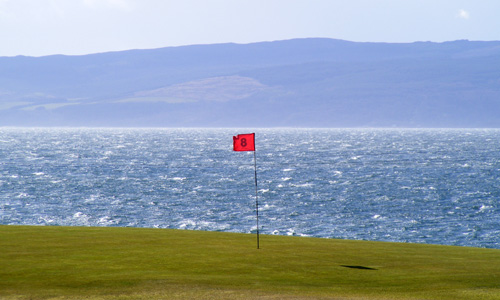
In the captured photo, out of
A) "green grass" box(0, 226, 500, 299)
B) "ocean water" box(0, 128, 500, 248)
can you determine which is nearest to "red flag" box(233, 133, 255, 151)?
"green grass" box(0, 226, 500, 299)

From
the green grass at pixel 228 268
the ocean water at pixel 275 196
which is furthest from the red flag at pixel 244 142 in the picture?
the ocean water at pixel 275 196

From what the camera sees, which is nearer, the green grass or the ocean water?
the green grass

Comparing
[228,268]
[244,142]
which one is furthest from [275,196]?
[228,268]

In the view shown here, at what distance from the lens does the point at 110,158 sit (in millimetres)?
128000

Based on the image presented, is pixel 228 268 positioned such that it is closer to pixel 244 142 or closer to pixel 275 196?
pixel 244 142

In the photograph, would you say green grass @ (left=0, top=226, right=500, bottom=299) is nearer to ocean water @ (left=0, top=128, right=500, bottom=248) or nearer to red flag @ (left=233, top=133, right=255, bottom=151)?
red flag @ (left=233, top=133, right=255, bottom=151)

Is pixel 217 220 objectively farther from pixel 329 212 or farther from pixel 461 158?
pixel 461 158

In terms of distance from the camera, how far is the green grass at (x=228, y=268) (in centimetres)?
1650

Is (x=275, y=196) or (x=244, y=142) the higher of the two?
(x=244, y=142)

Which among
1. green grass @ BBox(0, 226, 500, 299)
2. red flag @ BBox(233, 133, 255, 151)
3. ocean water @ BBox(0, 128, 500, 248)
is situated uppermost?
red flag @ BBox(233, 133, 255, 151)

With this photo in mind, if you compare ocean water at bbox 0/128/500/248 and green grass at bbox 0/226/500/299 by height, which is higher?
green grass at bbox 0/226/500/299

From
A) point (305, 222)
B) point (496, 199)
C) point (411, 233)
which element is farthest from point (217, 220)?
point (496, 199)

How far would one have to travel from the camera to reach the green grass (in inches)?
650

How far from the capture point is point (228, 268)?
1952cm
